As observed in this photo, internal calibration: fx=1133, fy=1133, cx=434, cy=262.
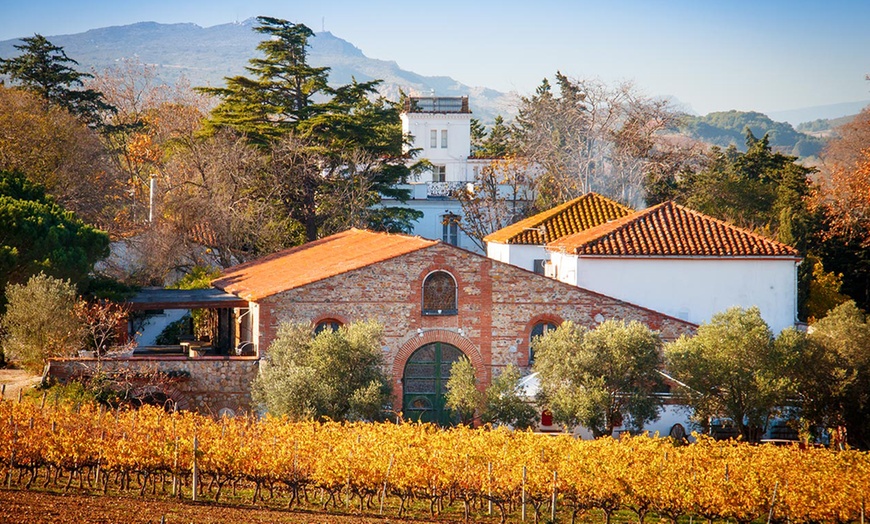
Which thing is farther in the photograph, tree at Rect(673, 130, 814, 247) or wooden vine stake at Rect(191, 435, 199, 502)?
tree at Rect(673, 130, 814, 247)

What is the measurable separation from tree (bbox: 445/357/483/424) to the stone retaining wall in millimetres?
4822

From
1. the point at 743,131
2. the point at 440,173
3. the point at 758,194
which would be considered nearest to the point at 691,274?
the point at 758,194

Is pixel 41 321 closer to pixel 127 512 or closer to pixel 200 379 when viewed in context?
pixel 200 379

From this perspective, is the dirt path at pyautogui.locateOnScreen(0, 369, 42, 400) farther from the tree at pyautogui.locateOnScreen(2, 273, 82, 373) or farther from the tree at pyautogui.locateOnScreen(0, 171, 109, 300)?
the tree at pyautogui.locateOnScreen(0, 171, 109, 300)

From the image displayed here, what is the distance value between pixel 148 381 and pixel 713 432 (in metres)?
13.3

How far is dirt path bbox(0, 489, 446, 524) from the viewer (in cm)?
1695

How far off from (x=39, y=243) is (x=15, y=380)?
3705 mm

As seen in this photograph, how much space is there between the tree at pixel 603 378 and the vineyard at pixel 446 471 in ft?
10.0

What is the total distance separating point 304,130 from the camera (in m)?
46.6

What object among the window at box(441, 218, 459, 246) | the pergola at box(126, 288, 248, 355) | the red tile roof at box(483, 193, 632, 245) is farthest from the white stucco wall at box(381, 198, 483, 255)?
the pergola at box(126, 288, 248, 355)

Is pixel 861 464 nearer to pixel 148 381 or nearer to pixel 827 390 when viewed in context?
pixel 827 390

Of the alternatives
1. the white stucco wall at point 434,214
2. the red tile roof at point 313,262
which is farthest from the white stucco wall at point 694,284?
the white stucco wall at point 434,214

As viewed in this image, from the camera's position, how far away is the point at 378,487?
20109 mm

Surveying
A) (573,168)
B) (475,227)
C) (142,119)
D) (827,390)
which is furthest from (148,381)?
(142,119)
